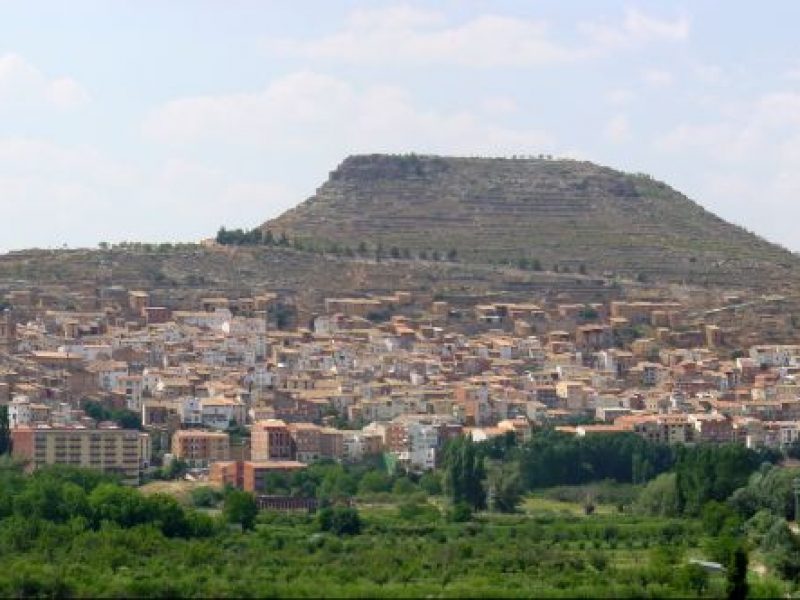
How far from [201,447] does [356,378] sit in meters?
16.2

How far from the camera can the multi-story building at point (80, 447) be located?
72.3 metres

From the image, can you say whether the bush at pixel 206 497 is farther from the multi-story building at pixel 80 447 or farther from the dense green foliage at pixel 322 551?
the multi-story building at pixel 80 447

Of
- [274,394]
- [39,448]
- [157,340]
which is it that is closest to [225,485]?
[39,448]

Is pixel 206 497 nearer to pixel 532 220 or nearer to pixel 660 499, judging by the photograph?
pixel 660 499

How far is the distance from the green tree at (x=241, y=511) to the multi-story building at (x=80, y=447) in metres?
11.8

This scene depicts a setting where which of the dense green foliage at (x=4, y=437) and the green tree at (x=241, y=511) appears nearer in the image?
the green tree at (x=241, y=511)

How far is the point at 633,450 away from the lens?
7350cm

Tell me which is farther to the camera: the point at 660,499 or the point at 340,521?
the point at 660,499

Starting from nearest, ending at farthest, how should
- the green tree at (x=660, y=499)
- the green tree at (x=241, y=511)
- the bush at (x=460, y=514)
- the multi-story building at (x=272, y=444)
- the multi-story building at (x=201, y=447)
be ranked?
the green tree at (x=241, y=511) < the bush at (x=460, y=514) < the green tree at (x=660, y=499) < the multi-story building at (x=201, y=447) < the multi-story building at (x=272, y=444)

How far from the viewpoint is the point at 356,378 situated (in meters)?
91.8

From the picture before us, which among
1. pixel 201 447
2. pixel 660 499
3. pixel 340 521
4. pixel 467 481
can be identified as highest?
pixel 201 447

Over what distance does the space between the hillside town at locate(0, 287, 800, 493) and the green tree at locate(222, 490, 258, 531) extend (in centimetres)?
938

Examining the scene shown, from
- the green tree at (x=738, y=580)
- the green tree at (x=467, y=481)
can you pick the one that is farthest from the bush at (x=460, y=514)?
the green tree at (x=738, y=580)

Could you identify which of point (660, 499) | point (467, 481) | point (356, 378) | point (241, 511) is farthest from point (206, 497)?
point (356, 378)
